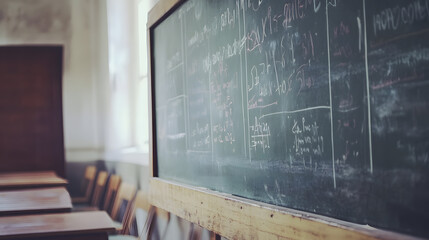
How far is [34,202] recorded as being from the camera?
4457 millimetres

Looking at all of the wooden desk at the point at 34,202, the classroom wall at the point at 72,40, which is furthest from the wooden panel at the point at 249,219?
the classroom wall at the point at 72,40

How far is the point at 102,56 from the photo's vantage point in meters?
8.29

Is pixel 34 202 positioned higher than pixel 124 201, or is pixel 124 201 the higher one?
pixel 34 202

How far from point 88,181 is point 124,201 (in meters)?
2.07

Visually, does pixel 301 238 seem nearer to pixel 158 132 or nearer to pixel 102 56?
pixel 158 132

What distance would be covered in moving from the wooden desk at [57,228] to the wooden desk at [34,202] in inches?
14.4

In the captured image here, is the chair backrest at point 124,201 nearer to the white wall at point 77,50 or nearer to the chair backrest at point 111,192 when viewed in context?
the chair backrest at point 111,192

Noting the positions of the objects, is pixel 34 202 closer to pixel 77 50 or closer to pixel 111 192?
pixel 111 192

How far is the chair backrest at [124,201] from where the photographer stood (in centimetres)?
578

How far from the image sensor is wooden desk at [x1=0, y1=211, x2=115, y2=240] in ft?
10.2

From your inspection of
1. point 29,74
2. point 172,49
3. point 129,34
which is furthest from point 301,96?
point 29,74

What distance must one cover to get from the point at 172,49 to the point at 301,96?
1.76 meters

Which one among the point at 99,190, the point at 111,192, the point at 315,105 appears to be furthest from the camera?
the point at 99,190

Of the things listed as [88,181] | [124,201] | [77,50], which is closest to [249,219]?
[124,201]
